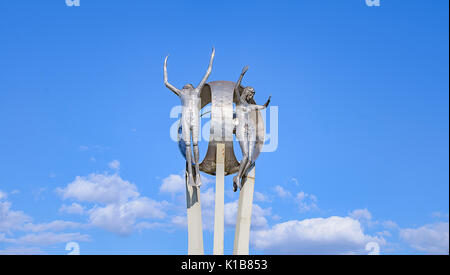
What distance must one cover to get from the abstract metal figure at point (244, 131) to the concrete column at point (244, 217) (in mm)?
295

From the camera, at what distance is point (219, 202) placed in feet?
67.7

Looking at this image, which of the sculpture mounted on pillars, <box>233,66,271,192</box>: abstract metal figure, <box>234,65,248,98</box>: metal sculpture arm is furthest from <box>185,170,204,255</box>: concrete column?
<box>234,65,248,98</box>: metal sculpture arm

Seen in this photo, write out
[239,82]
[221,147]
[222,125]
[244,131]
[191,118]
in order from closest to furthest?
[222,125], [191,118], [221,147], [244,131], [239,82]

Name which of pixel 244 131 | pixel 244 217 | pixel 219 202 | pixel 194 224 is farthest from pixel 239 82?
pixel 194 224

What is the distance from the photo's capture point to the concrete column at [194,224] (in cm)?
2114

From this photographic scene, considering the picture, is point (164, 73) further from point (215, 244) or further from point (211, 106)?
point (215, 244)

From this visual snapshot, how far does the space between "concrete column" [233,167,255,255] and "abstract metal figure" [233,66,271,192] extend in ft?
0.97

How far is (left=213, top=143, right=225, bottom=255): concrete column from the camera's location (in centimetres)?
2025

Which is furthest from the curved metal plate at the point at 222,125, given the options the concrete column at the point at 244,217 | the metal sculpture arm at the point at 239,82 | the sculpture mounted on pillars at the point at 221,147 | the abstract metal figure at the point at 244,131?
the concrete column at the point at 244,217

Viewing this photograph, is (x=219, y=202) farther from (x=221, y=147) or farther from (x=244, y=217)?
(x=221, y=147)

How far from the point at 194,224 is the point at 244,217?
188cm

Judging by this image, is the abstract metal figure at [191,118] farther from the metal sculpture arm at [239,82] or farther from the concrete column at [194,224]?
the metal sculpture arm at [239,82]

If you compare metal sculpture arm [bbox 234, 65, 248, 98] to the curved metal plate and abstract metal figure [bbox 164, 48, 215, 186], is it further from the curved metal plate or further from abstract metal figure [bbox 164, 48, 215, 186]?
abstract metal figure [bbox 164, 48, 215, 186]
